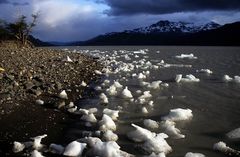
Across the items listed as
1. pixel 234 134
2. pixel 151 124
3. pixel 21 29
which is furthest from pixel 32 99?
pixel 21 29

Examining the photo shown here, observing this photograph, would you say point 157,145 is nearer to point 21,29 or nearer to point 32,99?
point 32,99

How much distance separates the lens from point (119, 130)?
8680 millimetres

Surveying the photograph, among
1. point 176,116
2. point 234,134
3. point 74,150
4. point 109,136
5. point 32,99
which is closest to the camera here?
point 74,150


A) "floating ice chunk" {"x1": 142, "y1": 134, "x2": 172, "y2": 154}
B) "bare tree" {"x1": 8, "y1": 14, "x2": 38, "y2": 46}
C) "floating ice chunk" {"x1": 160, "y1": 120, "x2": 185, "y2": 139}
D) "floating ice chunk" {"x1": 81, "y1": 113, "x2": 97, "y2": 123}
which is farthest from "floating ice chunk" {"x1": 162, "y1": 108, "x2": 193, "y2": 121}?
"bare tree" {"x1": 8, "y1": 14, "x2": 38, "y2": 46}

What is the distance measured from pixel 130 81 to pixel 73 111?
22.9 ft

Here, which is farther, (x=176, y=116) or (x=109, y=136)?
(x=176, y=116)

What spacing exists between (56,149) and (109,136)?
1207mm

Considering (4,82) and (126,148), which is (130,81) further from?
(126,148)

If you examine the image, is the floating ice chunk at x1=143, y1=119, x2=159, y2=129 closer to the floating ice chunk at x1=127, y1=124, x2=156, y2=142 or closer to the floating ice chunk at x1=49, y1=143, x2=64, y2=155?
the floating ice chunk at x1=127, y1=124, x2=156, y2=142

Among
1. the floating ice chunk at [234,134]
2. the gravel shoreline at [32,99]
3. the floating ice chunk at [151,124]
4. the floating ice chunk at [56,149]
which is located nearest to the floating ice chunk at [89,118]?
the gravel shoreline at [32,99]

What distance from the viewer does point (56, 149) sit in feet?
23.7

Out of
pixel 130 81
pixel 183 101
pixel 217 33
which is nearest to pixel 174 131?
pixel 183 101

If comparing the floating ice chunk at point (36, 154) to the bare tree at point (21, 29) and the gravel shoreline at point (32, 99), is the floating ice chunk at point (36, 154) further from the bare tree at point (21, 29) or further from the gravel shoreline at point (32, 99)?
the bare tree at point (21, 29)

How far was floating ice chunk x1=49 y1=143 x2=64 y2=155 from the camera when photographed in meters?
7.14
